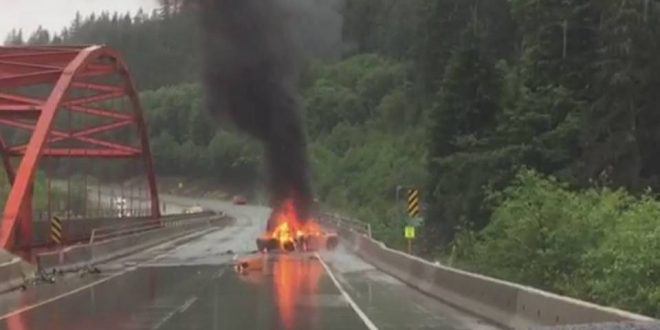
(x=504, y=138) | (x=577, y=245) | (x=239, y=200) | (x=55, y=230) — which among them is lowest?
(x=55, y=230)

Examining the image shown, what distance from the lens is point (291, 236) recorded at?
52969mm

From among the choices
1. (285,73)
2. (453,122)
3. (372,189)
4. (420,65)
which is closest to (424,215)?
(453,122)

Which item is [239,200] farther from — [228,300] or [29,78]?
[228,300]

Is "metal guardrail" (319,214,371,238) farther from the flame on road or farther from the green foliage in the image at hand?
the green foliage

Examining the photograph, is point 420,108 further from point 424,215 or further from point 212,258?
point 212,258

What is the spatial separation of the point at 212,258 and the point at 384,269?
1192 centimetres

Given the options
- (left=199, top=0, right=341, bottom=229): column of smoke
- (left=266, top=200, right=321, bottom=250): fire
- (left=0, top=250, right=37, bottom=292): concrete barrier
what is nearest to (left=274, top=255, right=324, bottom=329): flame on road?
(left=266, top=200, right=321, bottom=250): fire

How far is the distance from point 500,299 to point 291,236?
33927mm

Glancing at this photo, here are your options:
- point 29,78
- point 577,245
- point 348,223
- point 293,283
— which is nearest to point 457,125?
point 348,223

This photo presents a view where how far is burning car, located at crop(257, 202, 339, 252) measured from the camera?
Result: 171ft

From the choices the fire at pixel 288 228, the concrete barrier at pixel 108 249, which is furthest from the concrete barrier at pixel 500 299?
the fire at pixel 288 228

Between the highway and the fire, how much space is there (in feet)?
25.2

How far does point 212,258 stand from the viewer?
47844 millimetres

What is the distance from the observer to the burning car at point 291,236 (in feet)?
171
